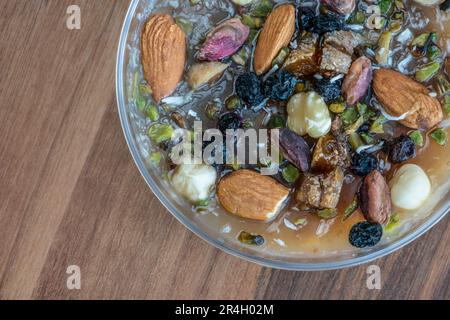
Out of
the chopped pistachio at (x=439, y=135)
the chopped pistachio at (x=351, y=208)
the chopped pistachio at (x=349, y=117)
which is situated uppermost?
the chopped pistachio at (x=439, y=135)

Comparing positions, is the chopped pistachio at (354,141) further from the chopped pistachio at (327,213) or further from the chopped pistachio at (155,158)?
the chopped pistachio at (155,158)

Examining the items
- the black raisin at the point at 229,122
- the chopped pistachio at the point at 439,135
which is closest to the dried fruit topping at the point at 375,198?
the chopped pistachio at the point at 439,135

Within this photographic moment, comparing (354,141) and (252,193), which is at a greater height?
(354,141)

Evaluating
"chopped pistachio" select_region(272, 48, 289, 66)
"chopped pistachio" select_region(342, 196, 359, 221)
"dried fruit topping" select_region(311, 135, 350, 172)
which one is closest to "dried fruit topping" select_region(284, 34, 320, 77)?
"chopped pistachio" select_region(272, 48, 289, 66)

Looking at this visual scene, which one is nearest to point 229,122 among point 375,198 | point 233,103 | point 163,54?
point 233,103

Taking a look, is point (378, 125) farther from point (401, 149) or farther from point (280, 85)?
point (280, 85)

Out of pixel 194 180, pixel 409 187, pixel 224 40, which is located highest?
pixel 224 40
